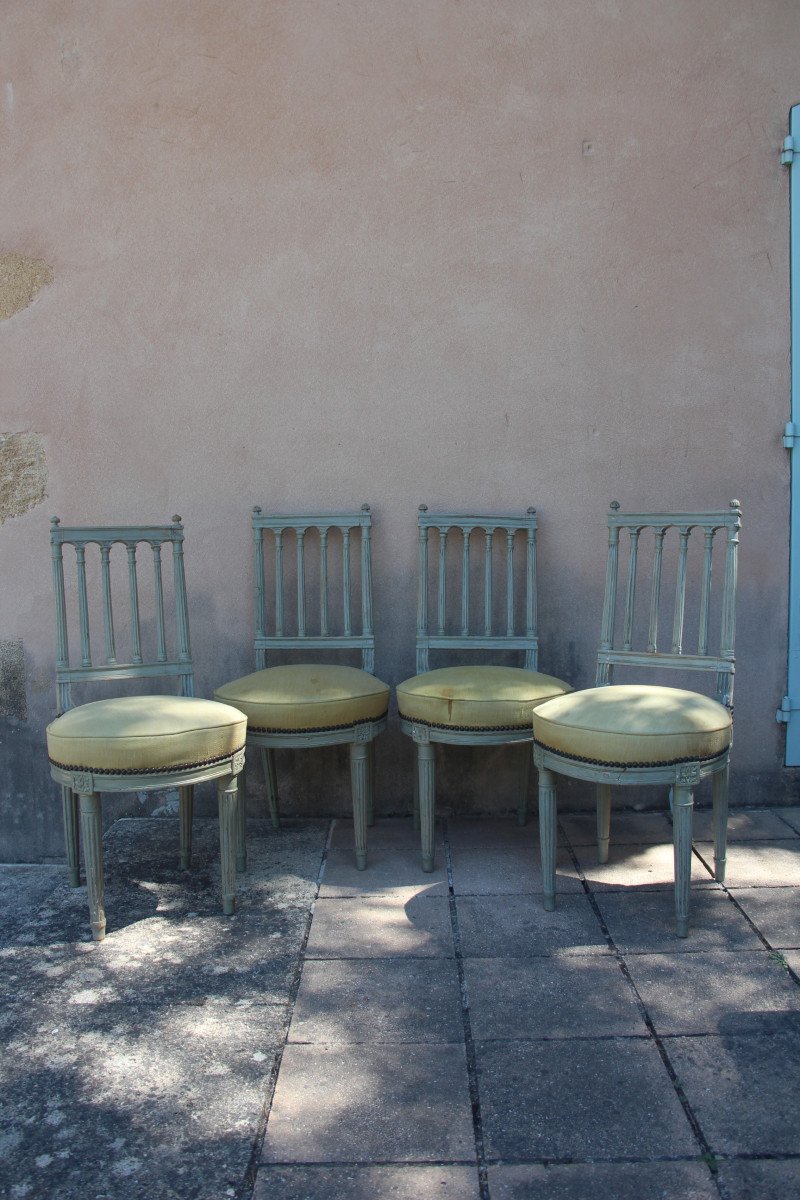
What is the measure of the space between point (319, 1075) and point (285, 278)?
8.40 ft

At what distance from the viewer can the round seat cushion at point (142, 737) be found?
251 centimetres

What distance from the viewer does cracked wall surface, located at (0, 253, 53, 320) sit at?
3.52m

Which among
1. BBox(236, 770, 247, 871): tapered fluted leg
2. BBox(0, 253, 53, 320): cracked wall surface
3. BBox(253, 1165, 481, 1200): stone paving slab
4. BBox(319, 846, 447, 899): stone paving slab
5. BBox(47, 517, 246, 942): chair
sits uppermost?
BBox(0, 253, 53, 320): cracked wall surface

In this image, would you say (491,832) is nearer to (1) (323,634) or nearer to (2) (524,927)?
(2) (524,927)

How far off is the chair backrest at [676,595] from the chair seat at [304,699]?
0.75 m

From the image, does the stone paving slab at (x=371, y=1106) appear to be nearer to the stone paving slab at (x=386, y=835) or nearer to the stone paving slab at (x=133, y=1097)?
the stone paving slab at (x=133, y=1097)

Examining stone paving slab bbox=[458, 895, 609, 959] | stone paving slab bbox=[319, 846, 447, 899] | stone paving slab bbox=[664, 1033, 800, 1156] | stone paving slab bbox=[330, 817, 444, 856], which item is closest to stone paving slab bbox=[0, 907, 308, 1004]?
stone paving slab bbox=[319, 846, 447, 899]

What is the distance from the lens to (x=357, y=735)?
303 centimetres

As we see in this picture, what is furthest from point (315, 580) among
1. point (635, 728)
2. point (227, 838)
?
point (635, 728)

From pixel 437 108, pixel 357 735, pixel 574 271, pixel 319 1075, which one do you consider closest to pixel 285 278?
pixel 437 108

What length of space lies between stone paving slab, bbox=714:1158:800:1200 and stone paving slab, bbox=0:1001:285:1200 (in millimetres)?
530

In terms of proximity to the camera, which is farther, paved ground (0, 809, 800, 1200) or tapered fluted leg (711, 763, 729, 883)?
tapered fluted leg (711, 763, 729, 883)

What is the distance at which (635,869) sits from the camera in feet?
9.87

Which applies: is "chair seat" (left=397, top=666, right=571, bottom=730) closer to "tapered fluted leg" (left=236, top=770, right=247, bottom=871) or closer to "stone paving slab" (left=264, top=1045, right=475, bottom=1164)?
"tapered fluted leg" (left=236, top=770, right=247, bottom=871)
